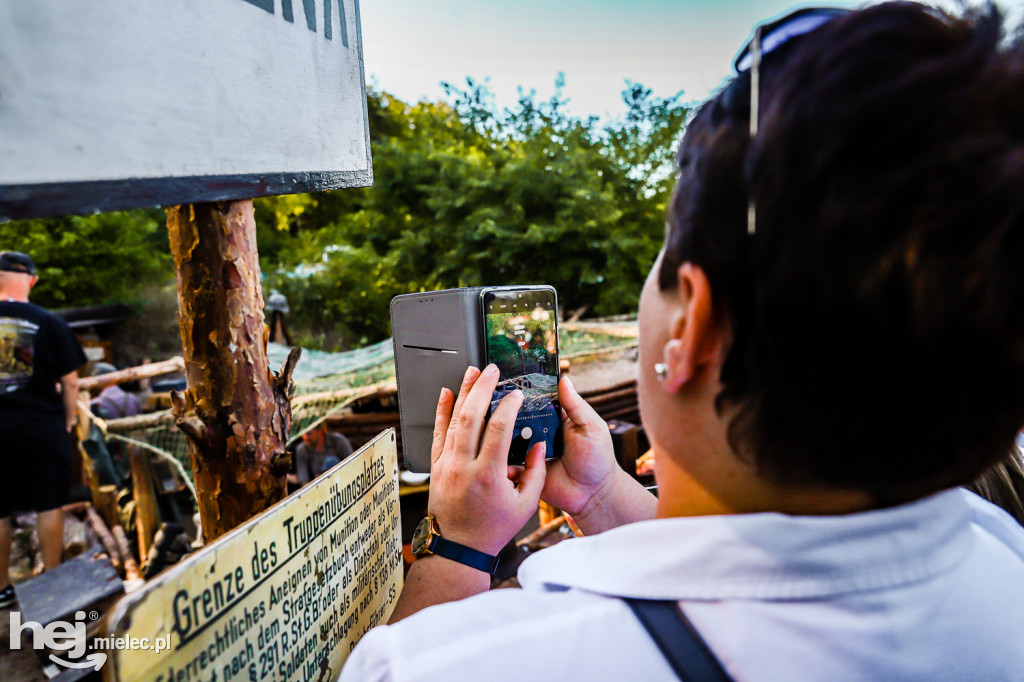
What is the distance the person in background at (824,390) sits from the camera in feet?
1.66

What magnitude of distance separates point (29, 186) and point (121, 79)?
19 centimetres

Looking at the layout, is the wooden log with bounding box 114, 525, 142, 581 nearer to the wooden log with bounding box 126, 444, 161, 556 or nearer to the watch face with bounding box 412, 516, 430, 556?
the wooden log with bounding box 126, 444, 161, 556

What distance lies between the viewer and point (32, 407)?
3814mm

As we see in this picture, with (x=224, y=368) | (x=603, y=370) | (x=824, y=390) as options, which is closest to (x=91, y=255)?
(x=603, y=370)

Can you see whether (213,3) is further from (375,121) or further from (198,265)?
(375,121)

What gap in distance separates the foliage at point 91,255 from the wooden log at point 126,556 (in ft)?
32.7

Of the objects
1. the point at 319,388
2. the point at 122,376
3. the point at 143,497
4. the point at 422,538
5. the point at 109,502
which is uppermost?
the point at 422,538

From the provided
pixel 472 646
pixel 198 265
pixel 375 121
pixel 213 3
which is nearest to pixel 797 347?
pixel 472 646

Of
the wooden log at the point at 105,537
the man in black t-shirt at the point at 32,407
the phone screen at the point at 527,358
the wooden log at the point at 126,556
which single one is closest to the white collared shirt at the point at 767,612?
the phone screen at the point at 527,358

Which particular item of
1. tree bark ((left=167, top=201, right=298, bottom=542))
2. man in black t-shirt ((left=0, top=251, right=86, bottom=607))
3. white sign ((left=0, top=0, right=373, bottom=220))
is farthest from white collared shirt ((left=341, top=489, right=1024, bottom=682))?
man in black t-shirt ((left=0, top=251, right=86, bottom=607))

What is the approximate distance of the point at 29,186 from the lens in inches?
24.7

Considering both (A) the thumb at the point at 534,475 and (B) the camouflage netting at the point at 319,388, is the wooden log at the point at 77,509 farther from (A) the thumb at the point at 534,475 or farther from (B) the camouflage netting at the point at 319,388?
(A) the thumb at the point at 534,475

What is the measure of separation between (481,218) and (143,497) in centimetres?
1003

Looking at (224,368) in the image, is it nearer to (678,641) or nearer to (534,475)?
(534,475)
